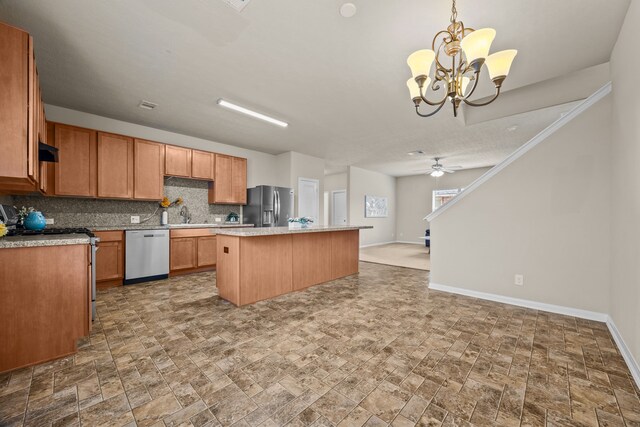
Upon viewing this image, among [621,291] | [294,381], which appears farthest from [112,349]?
[621,291]

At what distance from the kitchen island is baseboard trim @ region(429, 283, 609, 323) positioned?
1778 mm

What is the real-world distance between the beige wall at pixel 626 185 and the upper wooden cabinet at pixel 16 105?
4498 mm

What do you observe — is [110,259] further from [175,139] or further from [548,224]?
[548,224]

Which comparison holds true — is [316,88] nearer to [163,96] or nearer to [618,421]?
[163,96]

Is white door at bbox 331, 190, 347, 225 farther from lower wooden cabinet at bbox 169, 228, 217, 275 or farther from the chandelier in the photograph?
the chandelier

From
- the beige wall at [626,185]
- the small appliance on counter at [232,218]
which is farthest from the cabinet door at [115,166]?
the beige wall at [626,185]

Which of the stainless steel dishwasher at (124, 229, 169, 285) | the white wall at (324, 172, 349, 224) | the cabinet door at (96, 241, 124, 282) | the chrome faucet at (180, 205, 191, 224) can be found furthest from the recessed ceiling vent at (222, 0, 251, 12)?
the white wall at (324, 172, 349, 224)

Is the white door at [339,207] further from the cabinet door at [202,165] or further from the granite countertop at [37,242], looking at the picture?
the granite countertop at [37,242]

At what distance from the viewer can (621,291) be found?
2.28m

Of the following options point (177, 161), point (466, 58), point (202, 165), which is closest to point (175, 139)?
point (177, 161)

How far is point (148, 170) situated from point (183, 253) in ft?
5.24

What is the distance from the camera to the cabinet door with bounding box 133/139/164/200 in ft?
14.5

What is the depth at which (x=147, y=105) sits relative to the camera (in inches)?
152

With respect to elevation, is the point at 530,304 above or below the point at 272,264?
below
